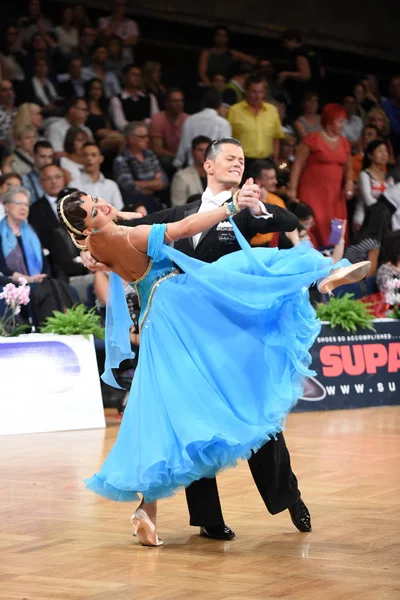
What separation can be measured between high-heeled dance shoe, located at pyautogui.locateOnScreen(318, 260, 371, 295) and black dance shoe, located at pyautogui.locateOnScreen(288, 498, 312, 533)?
983 millimetres

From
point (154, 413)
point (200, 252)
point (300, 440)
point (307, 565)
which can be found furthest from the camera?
point (300, 440)

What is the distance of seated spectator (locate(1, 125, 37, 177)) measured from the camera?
10172 millimetres

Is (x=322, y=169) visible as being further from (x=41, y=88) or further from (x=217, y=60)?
(x=41, y=88)

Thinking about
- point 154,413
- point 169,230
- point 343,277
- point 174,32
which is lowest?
point 154,413

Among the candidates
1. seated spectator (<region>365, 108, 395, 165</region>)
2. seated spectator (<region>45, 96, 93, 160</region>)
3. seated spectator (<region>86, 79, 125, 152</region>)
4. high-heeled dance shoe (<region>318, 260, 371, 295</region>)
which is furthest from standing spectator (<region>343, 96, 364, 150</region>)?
high-heeled dance shoe (<region>318, 260, 371, 295</region>)

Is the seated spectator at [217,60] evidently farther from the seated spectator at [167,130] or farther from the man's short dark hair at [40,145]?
the man's short dark hair at [40,145]

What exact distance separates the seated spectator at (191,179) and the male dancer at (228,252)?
19.2 ft

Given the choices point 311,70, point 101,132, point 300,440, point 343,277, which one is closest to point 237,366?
point 343,277

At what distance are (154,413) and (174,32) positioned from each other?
10.6 metres

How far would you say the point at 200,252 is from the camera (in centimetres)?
493

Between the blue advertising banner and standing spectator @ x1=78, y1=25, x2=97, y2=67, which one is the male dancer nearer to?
the blue advertising banner

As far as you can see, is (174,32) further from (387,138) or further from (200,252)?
(200,252)

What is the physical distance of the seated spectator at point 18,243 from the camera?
29.7ft

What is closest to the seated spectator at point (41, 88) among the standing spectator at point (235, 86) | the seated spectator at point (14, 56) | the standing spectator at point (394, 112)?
the seated spectator at point (14, 56)
